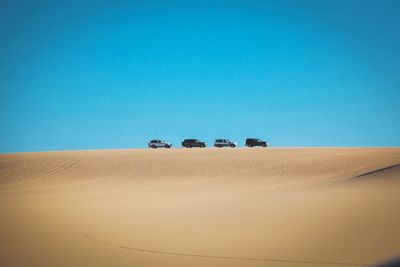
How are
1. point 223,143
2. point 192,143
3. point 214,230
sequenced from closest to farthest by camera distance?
point 214,230
point 223,143
point 192,143

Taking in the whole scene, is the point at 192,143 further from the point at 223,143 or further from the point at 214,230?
the point at 214,230

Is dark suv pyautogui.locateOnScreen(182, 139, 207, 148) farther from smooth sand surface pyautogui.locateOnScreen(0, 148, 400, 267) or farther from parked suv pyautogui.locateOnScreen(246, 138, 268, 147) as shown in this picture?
smooth sand surface pyautogui.locateOnScreen(0, 148, 400, 267)

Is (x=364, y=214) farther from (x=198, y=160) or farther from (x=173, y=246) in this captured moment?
(x=198, y=160)

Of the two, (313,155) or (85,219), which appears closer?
(85,219)

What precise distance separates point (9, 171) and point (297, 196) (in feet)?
88.4

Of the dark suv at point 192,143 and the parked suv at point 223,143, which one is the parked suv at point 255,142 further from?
the dark suv at point 192,143

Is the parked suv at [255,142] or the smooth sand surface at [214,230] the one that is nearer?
the smooth sand surface at [214,230]

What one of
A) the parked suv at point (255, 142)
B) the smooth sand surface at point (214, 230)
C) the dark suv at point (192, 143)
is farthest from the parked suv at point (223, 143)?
the smooth sand surface at point (214, 230)

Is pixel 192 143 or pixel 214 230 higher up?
pixel 192 143

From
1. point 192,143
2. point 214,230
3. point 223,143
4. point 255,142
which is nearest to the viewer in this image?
point 214,230

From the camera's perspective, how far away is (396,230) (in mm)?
8344

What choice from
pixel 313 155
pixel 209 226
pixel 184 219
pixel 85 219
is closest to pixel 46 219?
pixel 85 219

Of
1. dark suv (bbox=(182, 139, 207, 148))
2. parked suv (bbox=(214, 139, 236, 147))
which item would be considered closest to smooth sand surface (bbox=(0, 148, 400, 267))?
parked suv (bbox=(214, 139, 236, 147))

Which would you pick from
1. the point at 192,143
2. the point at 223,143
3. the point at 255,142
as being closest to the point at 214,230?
the point at 223,143
